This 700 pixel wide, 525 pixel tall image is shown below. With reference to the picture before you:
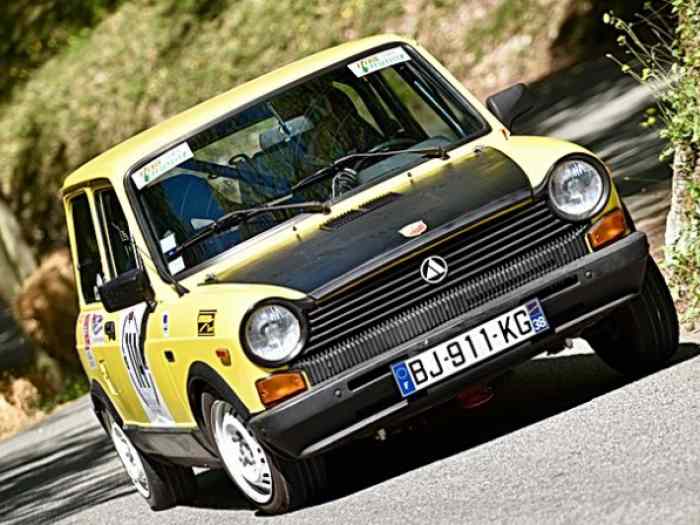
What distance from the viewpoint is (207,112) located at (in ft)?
29.6

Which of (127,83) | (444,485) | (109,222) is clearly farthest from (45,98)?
(444,485)

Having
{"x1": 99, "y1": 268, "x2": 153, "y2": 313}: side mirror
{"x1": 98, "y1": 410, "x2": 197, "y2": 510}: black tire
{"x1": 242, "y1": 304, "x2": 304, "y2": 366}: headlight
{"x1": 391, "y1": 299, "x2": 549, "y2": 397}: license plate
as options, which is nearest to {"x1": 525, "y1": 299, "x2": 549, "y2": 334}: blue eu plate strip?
{"x1": 391, "y1": 299, "x2": 549, "y2": 397}: license plate

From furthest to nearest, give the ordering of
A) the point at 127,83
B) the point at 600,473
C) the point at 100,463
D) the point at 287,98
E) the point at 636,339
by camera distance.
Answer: the point at 127,83
the point at 100,463
the point at 287,98
the point at 636,339
the point at 600,473

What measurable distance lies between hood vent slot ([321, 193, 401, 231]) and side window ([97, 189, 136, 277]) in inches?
47.4

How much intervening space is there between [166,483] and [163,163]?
6.14ft

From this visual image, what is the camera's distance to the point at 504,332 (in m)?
7.80

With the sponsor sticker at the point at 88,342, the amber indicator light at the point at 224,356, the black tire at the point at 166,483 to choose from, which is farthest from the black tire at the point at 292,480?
the sponsor sticker at the point at 88,342

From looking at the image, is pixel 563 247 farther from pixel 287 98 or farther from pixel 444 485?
pixel 287 98

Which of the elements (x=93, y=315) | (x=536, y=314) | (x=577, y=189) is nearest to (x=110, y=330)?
(x=93, y=315)

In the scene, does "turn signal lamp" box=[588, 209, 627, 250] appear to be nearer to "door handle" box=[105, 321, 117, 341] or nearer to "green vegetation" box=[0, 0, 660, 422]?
"door handle" box=[105, 321, 117, 341]

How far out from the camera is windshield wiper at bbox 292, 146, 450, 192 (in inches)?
340

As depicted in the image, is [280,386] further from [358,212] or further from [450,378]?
[358,212]

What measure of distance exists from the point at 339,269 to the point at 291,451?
0.79 m

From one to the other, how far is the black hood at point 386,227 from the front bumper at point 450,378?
37cm
